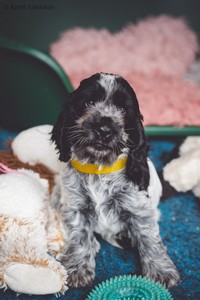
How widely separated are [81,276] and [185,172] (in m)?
1.02

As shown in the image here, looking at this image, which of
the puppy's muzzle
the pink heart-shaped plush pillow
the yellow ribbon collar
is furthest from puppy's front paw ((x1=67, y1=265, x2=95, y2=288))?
the pink heart-shaped plush pillow

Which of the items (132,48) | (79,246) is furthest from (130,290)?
(132,48)

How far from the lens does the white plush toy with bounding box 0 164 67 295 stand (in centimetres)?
186

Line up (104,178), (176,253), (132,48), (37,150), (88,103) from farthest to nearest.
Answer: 1. (132,48)
2. (37,150)
3. (176,253)
4. (104,178)
5. (88,103)

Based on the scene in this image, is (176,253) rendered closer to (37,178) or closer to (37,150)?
(37,178)

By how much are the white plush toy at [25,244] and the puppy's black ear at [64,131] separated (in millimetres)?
260

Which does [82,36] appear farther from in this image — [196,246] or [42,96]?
[196,246]

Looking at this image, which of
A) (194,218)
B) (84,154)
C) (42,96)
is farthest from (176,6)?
(84,154)

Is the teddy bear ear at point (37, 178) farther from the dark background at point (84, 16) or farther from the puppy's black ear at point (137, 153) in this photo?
the dark background at point (84, 16)

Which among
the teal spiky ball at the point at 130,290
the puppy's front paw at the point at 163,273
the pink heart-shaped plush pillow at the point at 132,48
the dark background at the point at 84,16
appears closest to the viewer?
the teal spiky ball at the point at 130,290

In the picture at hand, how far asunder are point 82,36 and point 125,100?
264cm

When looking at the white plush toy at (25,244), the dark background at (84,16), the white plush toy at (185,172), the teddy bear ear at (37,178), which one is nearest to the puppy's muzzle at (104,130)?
the white plush toy at (25,244)

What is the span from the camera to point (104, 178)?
2119 millimetres

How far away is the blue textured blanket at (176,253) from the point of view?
6.66ft
